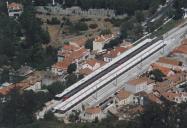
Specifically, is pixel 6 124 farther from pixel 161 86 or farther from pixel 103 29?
pixel 103 29

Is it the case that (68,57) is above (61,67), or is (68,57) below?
above

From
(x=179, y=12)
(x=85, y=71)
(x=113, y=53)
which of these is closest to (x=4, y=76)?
(x=85, y=71)

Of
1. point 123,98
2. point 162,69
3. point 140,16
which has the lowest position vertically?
point 123,98

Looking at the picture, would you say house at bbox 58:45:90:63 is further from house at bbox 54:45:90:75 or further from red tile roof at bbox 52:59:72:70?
red tile roof at bbox 52:59:72:70

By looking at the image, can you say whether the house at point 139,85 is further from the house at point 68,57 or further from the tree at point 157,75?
the house at point 68,57

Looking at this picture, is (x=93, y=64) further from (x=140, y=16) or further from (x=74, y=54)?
(x=140, y=16)

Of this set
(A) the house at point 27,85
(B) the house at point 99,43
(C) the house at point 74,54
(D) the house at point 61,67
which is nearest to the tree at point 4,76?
(A) the house at point 27,85

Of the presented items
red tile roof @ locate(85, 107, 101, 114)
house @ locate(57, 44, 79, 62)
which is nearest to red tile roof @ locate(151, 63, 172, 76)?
red tile roof @ locate(85, 107, 101, 114)
